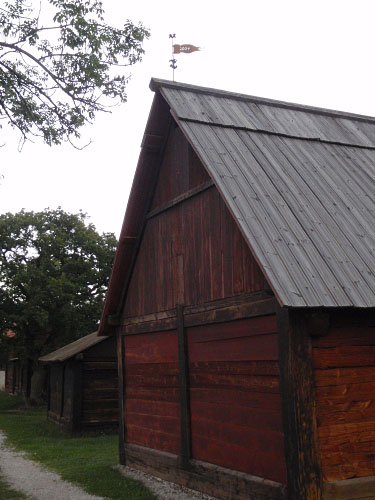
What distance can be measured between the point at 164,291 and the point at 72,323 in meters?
19.9

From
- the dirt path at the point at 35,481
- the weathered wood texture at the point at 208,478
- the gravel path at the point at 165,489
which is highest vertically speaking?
the weathered wood texture at the point at 208,478

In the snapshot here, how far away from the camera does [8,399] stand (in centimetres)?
3584

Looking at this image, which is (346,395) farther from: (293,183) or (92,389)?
(92,389)

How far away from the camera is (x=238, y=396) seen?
8.37 meters

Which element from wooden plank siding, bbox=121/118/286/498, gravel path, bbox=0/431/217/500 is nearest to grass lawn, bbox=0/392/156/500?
gravel path, bbox=0/431/217/500

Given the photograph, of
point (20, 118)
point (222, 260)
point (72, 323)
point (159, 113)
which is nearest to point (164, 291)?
point (222, 260)

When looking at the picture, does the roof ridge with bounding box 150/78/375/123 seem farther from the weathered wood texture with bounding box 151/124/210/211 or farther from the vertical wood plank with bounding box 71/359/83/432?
the vertical wood plank with bounding box 71/359/83/432

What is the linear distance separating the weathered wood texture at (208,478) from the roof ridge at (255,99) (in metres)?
6.70

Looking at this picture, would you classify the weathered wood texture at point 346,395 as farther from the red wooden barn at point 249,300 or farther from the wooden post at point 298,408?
the wooden post at point 298,408

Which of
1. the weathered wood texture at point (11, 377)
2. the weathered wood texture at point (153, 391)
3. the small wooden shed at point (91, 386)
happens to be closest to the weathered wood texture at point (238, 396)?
the weathered wood texture at point (153, 391)

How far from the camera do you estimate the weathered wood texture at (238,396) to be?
24.9ft

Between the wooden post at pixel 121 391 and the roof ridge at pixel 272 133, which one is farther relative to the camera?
the wooden post at pixel 121 391

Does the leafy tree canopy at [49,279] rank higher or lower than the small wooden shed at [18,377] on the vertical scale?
higher

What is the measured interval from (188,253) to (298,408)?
3807 mm
